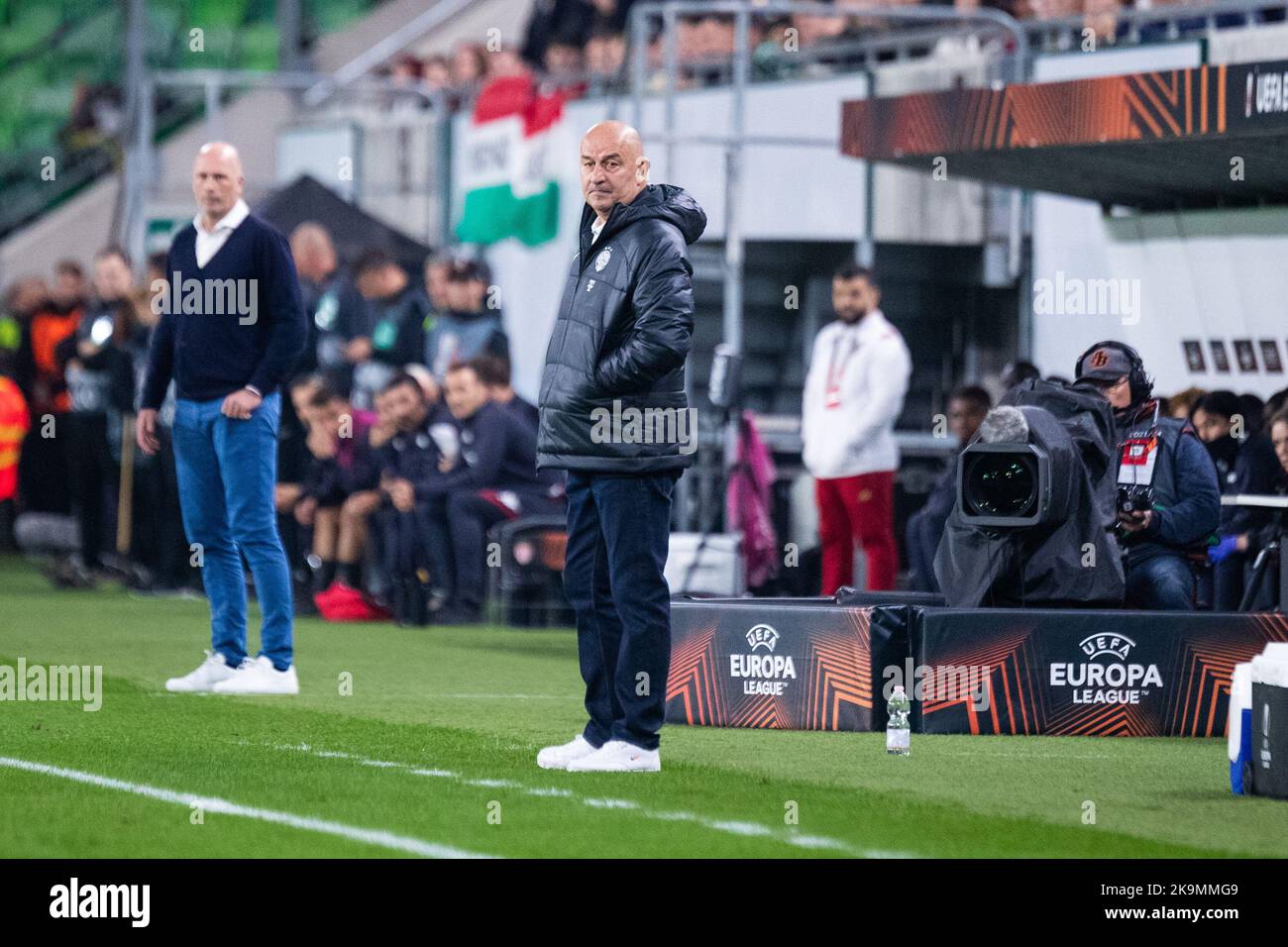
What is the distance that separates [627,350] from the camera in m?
7.87

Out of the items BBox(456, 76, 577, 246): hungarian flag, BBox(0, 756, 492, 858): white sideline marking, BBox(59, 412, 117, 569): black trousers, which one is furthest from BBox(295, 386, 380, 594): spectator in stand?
BBox(0, 756, 492, 858): white sideline marking

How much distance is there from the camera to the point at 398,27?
93.5ft

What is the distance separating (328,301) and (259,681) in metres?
7.62

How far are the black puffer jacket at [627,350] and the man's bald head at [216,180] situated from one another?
2.84 m

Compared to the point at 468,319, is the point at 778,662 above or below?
below

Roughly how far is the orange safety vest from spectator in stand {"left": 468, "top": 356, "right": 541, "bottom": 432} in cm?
681

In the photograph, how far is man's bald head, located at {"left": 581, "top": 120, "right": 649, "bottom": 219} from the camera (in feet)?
26.1

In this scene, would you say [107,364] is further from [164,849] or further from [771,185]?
[164,849]

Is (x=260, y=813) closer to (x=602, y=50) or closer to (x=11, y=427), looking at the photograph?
(x=602, y=50)

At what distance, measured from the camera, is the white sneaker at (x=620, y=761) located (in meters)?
7.96

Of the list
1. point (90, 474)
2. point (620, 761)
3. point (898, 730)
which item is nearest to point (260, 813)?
point (620, 761)

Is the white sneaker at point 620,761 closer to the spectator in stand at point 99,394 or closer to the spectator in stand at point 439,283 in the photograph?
the spectator in stand at point 439,283

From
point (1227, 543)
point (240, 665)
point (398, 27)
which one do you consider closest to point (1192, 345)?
point (1227, 543)

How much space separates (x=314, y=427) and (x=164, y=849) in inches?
388
